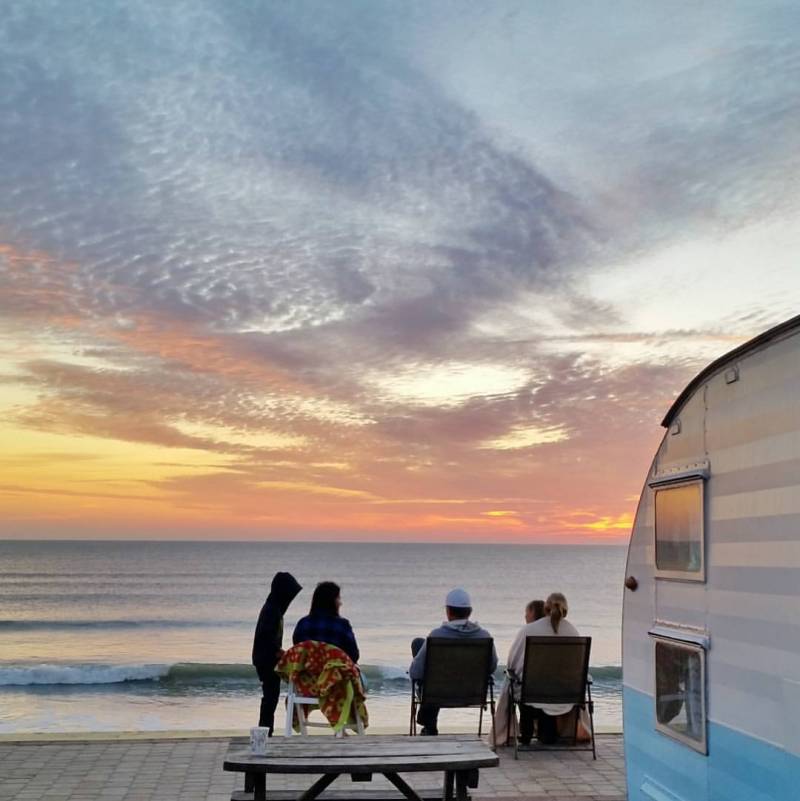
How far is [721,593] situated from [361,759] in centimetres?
195

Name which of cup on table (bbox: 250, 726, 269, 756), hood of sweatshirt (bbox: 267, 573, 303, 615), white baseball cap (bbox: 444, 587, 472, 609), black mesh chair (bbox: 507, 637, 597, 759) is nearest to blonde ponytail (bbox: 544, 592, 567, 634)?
black mesh chair (bbox: 507, 637, 597, 759)

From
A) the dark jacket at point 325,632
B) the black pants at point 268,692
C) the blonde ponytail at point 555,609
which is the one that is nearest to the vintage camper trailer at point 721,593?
the dark jacket at point 325,632

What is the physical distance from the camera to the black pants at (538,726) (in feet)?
28.0

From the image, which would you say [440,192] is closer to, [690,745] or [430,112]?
[430,112]

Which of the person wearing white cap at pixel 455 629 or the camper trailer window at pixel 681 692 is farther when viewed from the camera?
the person wearing white cap at pixel 455 629

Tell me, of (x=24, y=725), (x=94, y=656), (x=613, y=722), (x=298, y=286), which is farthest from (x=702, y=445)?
(x=94, y=656)

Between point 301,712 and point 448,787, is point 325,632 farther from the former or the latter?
point 448,787

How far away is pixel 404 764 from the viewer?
15.9ft

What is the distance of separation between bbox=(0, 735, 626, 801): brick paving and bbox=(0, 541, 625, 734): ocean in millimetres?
2705

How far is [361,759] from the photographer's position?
193 inches

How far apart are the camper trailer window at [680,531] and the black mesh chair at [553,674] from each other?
343 cm

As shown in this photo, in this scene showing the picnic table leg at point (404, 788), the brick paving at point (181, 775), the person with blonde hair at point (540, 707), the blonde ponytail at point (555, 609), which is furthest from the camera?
the blonde ponytail at point (555, 609)

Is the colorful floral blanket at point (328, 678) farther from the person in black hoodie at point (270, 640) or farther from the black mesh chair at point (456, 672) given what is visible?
the person in black hoodie at point (270, 640)

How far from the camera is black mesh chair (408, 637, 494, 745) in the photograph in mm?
8102
